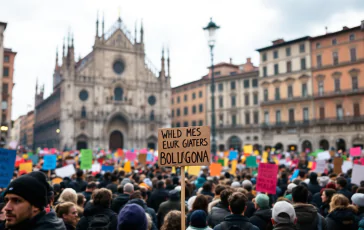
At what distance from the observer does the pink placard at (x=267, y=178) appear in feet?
25.1

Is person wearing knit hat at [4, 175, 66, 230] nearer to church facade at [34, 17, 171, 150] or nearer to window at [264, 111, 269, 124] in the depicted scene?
church facade at [34, 17, 171, 150]

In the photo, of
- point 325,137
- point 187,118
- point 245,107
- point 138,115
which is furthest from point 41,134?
point 325,137

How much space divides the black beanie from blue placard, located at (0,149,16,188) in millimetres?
5152

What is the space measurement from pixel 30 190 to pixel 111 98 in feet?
182

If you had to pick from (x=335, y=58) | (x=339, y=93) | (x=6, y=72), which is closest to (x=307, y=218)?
(x=339, y=93)

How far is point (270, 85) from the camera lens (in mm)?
54625

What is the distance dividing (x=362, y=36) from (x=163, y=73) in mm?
32284

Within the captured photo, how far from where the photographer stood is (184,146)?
5328 millimetres

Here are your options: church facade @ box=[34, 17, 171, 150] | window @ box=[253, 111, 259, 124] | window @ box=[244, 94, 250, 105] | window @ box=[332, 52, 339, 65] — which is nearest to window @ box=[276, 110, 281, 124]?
window @ box=[253, 111, 259, 124]

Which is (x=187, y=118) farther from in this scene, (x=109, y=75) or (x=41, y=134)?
(x=41, y=134)

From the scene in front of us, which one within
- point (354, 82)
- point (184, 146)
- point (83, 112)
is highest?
point (354, 82)

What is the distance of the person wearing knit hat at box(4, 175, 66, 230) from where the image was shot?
2.59 metres

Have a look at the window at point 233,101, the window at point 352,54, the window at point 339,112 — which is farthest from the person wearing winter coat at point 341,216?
the window at point 233,101

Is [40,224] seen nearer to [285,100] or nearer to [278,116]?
[285,100]
